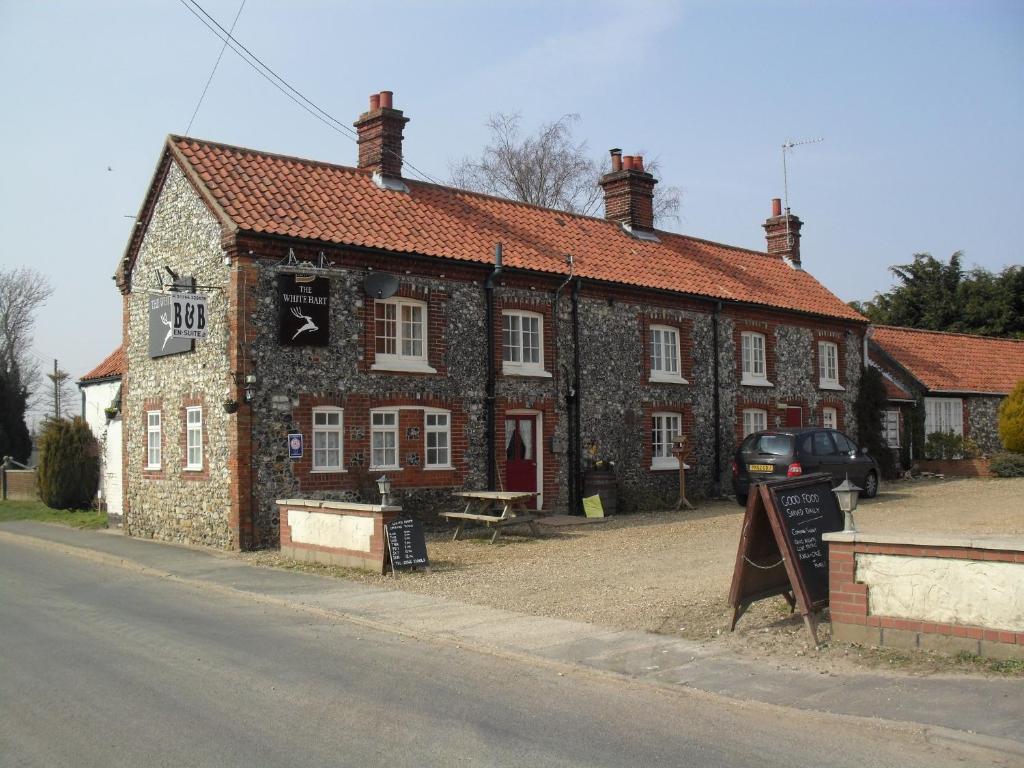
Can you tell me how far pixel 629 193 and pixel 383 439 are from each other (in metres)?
11.9

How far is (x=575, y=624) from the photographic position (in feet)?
33.7


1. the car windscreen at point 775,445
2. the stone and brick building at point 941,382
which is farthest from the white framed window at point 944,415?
the car windscreen at point 775,445

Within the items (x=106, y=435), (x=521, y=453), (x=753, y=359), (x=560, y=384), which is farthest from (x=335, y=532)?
(x=753, y=359)

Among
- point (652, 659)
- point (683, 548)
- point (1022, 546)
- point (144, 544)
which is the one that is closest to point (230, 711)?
point (652, 659)

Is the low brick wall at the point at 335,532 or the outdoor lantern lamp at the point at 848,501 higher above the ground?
the outdoor lantern lamp at the point at 848,501

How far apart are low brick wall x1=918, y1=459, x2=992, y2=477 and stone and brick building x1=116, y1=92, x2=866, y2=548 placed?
8707 millimetres

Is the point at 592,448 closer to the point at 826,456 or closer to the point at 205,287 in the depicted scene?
the point at 826,456

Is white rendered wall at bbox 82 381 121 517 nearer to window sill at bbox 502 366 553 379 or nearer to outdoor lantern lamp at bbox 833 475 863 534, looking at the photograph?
window sill at bbox 502 366 553 379

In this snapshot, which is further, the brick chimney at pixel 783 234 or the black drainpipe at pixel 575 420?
the brick chimney at pixel 783 234

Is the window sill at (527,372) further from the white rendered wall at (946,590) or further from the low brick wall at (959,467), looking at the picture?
the low brick wall at (959,467)

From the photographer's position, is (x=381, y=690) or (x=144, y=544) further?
(x=144, y=544)

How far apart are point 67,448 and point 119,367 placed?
8.69 feet

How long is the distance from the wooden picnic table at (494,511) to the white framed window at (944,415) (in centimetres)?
1906

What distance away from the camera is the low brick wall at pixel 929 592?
7.76m
